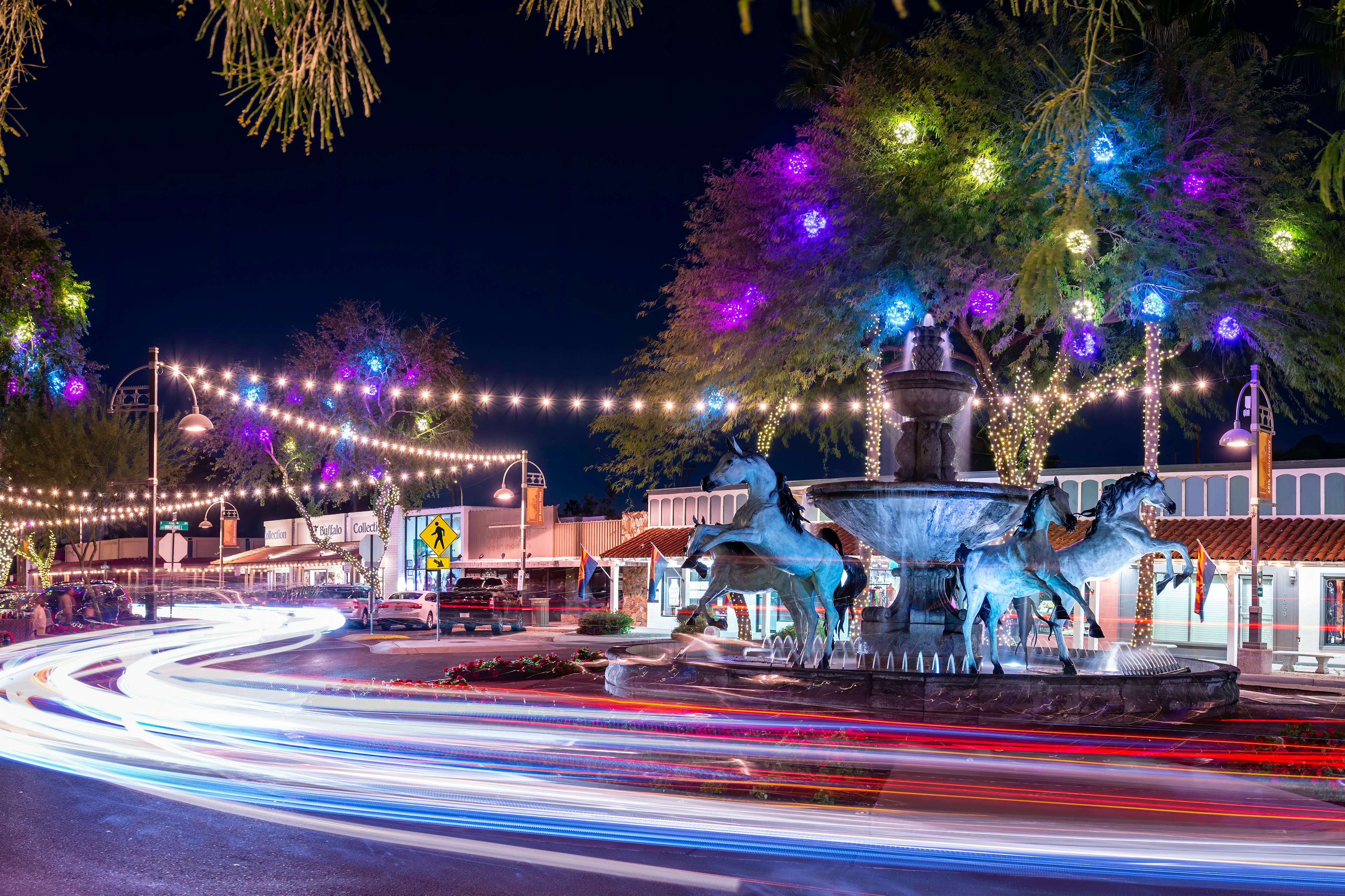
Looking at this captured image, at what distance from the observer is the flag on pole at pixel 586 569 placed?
34.3 m

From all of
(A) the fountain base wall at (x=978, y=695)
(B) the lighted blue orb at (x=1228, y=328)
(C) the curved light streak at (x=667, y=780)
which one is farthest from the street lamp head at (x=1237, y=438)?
(C) the curved light streak at (x=667, y=780)

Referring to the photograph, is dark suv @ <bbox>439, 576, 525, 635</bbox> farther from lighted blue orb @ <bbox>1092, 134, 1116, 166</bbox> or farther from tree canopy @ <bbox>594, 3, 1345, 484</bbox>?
lighted blue orb @ <bbox>1092, 134, 1116, 166</bbox>

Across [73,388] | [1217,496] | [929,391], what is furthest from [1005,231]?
[73,388]

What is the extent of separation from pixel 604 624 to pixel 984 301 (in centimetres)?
1851

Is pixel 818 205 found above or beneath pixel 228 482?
above

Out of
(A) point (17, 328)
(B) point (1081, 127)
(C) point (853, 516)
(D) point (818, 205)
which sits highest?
(D) point (818, 205)

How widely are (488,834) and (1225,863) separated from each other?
484 cm

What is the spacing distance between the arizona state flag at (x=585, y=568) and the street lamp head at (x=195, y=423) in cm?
1284

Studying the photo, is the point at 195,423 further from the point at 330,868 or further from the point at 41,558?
the point at 41,558

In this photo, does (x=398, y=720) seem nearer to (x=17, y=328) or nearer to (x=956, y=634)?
(x=956, y=634)

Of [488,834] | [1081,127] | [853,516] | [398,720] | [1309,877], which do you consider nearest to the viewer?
[1081,127]

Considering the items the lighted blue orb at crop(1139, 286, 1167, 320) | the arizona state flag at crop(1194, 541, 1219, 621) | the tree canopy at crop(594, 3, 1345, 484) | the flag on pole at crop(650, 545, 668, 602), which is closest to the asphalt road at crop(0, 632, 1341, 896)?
the arizona state flag at crop(1194, 541, 1219, 621)

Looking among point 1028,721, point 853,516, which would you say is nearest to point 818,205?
point 853,516

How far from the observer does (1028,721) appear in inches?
409
